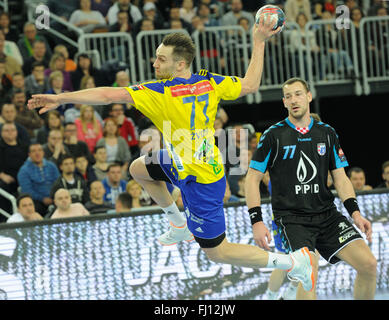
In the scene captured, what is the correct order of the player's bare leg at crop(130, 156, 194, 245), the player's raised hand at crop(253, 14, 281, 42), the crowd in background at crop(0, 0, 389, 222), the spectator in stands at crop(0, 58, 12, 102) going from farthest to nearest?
the spectator in stands at crop(0, 58, 12, 102), the crowd in background at crop(0, 0, 389, 222), the player's bare leg at crop(130, 156, 194, 245), the player's raised hand at crop(253, 14, 281, 42)

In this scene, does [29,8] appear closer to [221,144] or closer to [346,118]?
[221,144]

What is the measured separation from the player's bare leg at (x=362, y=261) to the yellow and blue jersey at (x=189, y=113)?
4.30ft

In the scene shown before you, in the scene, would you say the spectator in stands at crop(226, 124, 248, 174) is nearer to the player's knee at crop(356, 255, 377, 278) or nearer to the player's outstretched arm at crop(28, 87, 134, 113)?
the player's knee at crop(356, 255, 377, 278)

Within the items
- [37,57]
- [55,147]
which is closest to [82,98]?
[55,147]

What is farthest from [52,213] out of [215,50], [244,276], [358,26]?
[358,26]

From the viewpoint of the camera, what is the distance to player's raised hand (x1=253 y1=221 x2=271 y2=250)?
20.4 ft

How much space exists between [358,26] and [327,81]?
1.27 metres

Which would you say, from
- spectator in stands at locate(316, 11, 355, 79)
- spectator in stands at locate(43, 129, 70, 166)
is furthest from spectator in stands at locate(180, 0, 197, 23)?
spectator in stands at locate(43, 129, 70, 166)

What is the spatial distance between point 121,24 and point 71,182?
4.16 m

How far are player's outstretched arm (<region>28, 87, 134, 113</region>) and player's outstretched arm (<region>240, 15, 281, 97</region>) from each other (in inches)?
40.6

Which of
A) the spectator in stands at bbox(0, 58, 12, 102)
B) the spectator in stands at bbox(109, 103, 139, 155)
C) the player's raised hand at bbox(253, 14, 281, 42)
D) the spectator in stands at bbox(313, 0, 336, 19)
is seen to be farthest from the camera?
the spectator in stands at bbox(313, 0, 336, 19)

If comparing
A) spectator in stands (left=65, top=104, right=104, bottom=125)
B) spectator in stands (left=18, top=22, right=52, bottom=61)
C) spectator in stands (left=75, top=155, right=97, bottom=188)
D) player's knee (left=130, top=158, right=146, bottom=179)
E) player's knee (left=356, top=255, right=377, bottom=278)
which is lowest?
player's knee (left=356, top=255, right=377, bottom=278)

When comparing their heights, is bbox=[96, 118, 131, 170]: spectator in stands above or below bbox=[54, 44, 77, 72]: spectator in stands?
below

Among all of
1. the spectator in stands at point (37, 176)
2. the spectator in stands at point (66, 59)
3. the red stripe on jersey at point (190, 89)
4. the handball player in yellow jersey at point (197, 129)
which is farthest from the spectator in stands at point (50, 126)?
the red stripe on jersey at point (190, 89)
